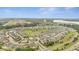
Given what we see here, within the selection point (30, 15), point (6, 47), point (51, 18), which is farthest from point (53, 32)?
point (6, 47)

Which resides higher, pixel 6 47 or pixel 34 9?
pixel 34 9

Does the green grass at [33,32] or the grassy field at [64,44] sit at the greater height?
the green grass at [33,32]

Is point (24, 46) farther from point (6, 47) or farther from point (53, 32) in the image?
point (53, 32)

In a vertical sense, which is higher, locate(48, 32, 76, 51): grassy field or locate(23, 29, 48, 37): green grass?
locate(23, 29, 48, 37): green grass
